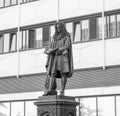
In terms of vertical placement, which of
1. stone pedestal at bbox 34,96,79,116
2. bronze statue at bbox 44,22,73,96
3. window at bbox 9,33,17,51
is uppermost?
window at bbox 9,33,17,51

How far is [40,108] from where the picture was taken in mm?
13359

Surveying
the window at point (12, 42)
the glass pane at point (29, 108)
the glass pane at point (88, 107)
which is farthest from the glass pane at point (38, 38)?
the glass pane at point (88, 107)

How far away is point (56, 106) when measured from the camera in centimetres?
1295

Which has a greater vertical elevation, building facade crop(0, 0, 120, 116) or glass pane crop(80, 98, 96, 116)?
building facade crop(0, 0, 120, 116)

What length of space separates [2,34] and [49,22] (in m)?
4.82

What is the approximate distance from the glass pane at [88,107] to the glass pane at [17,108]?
5075 millimetres

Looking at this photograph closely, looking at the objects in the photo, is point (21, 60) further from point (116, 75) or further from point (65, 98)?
point (65, 98)

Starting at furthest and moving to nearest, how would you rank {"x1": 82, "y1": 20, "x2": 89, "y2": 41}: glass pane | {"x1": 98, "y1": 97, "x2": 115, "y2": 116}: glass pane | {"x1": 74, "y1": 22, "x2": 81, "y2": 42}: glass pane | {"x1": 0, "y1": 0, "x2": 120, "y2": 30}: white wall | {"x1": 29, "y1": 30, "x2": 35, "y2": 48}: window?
1. {"x1": 29, "y1": 30, "x2": 35, "y2": 48}: window
2. {"x1": 74, "y1": 22, "x2": 81, "y2": 42}: glass pane
3. {"x1": 82, "y1": 20, "x2": 89, "y2": 41}: glass pane
4. {"x1": 0, "y1": 0, "x2": 120, "y2": 30}: white wall
5. {"x1": 98, "y1": 97, "x2": 115, "y2": 116}: glass pane

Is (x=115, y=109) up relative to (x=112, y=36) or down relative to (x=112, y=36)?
down

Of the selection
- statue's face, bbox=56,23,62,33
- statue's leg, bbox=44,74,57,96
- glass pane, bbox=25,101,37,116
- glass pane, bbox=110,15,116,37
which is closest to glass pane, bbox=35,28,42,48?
glass pane, bbox=25,101,37,116

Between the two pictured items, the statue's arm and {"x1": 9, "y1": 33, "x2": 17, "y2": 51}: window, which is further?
{"x1": 9, "y1": 33, "x2": 17, "y2": 51}: window

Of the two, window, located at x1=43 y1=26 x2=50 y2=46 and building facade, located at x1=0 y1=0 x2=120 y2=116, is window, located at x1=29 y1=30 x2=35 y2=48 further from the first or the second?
window, located at x1=43 y1=26 x2=50 y2=46

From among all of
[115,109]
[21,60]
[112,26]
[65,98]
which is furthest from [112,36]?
[65,98]

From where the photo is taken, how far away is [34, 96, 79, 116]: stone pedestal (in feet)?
42.4
